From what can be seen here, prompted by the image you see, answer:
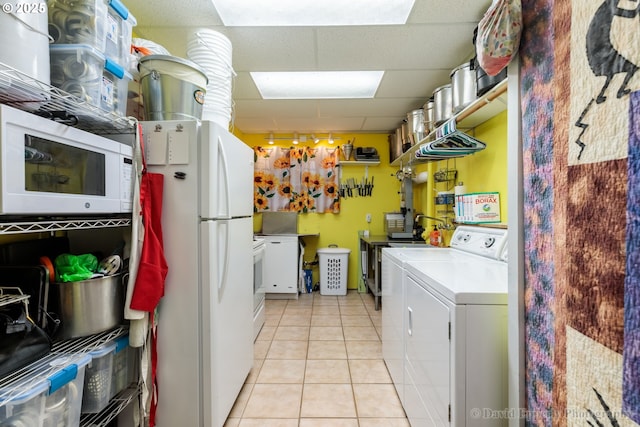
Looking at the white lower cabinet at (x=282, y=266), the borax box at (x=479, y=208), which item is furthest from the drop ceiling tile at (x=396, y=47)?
the white lower cabinet at (x=282, y=266)

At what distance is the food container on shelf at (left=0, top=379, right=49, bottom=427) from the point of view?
81 cm

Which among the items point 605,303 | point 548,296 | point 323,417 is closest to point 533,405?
point 548,296

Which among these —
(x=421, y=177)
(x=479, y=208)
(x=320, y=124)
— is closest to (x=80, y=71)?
(x=479, y=208)

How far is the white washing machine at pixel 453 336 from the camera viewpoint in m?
1.06

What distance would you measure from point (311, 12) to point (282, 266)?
305 centimetres

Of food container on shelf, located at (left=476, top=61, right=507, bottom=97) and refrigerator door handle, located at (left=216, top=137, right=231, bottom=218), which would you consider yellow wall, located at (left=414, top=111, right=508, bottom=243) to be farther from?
refrigerator door handle, located at (left=216, top=137, right=231, bottom=218)

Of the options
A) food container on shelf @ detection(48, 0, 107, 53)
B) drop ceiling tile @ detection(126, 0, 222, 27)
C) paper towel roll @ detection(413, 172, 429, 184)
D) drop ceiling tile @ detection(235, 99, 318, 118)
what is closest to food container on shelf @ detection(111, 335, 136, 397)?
food container on shelf @ detection(48, 0, 107, 53)

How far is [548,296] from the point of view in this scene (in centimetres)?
82

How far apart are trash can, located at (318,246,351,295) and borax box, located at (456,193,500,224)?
2.04m

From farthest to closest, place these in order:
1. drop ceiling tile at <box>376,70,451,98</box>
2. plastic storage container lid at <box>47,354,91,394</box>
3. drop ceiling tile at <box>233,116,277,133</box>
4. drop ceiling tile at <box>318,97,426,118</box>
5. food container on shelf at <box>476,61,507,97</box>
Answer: drop ceiling tile at <box>233,116,277,133</box>
drop ceiling tile at <box>318,97,426,118</box>
drop ceiling tile at <box>376,70,451,98</box>
food container on shelf at <box>476,61,507,97</box>
plastic storage container lid at <box>47,354,91,394</box>

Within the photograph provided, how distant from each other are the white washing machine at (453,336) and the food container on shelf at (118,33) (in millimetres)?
1752

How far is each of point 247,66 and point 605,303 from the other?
2657 millimetres

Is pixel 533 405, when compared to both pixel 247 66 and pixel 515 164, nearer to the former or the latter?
pixel 515 164

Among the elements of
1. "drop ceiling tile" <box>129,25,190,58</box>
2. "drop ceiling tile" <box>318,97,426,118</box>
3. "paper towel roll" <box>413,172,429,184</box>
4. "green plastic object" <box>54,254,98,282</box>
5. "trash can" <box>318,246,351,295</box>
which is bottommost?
"trash can" <box>318,246,351,295</box>
